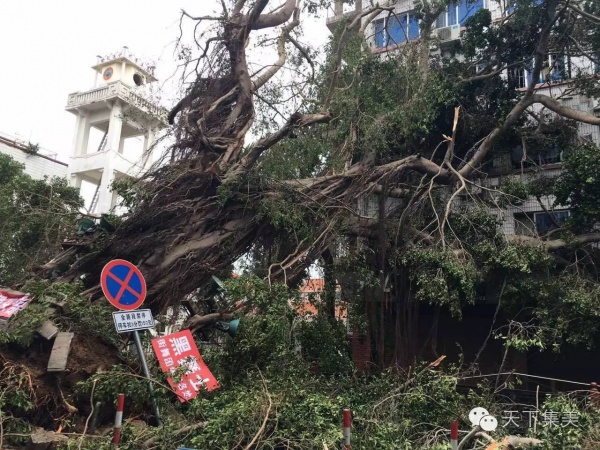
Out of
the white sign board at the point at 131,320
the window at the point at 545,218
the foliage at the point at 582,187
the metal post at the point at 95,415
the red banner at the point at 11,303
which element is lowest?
the metal post at the point at 95,415

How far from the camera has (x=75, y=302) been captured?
6008 millimetres

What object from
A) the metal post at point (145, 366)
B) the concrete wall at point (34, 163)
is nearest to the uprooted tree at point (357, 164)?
the metal post at point (145, 366)

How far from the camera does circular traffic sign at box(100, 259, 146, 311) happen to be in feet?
16.5

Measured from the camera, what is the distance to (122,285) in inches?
204

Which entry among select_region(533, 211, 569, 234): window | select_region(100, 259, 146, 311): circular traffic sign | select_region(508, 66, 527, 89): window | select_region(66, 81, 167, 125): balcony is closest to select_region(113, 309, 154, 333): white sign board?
select_region(100, 259, 146, 311): circular traffic sign

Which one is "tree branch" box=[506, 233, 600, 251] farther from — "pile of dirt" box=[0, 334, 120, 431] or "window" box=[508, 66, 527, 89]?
"pile of dirt" box=[0, 334, 120, 431]

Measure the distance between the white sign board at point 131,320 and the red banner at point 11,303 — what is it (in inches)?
68.0

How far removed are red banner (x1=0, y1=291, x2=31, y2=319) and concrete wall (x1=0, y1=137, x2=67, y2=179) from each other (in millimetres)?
13767

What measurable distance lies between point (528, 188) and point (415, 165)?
2.37m

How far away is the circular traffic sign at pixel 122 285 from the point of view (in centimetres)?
503

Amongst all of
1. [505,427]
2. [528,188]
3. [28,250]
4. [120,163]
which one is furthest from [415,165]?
[120,163]

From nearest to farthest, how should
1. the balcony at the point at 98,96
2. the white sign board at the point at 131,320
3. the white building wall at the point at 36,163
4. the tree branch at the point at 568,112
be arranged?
the white sign board at the point at 131,320
the tree branch at the point at 568,112
the balcony at the point at 98,96
the white building wall at the point at 36,163

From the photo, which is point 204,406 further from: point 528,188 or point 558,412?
point 528,188

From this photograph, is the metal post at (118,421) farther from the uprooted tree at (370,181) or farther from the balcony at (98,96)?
the balcony at (98,96)
